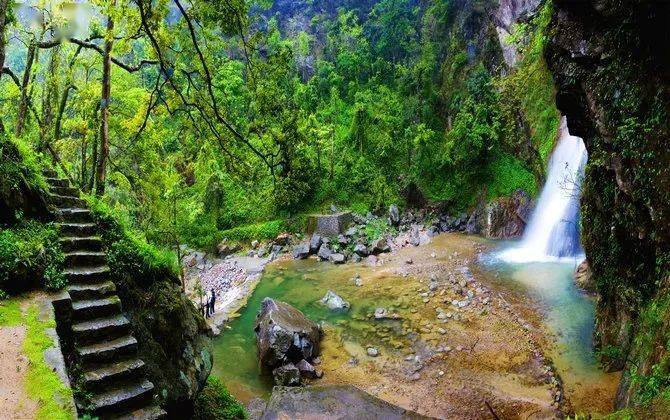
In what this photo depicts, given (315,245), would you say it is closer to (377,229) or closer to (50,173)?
(377,229)

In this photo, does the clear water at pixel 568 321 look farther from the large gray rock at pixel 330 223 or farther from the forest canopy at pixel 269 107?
the large gray rock at pixel 330 223

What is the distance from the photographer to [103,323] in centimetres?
514

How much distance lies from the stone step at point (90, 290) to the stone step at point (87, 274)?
71 mm

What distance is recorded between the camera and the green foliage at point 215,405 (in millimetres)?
7148

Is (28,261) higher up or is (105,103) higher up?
(105,103)

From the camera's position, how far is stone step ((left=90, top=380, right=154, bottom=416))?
4352 millimetres

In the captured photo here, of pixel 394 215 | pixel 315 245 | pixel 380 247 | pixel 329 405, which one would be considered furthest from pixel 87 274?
pixel 394 215

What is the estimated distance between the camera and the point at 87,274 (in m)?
5.62

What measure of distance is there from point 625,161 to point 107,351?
334 inches

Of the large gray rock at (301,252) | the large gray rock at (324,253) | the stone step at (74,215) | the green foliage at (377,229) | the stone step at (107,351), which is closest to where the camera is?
the stone step at (107,351)

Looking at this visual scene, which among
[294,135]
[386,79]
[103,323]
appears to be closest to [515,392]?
[294,135]

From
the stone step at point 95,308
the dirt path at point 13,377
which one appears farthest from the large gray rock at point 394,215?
the dirt path at point 13,377

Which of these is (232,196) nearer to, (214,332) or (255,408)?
(214,332)

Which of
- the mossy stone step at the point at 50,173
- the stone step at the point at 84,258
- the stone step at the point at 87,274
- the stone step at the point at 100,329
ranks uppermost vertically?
the mossy stone step at the point at 50,173
